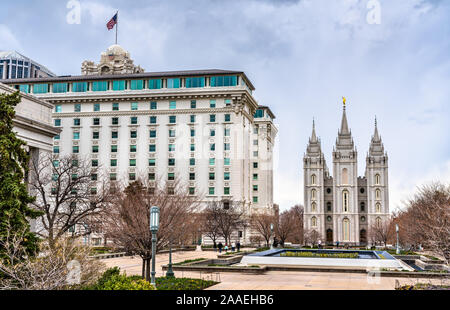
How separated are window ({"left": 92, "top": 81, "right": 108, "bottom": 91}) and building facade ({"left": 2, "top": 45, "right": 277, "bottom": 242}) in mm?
168

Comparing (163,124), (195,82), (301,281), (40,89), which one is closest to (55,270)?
(301,281)

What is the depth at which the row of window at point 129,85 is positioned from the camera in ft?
267

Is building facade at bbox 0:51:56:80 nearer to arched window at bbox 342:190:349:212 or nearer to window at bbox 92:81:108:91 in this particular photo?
window at bbox 92:81:108:91

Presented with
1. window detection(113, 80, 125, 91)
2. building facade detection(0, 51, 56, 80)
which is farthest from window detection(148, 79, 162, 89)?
building facade detection(0, 51, 56, 80)

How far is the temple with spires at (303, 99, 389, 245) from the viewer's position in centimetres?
12600

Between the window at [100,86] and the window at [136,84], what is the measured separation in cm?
456

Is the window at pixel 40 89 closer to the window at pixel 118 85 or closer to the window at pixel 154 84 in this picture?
the window at pixel 118 85

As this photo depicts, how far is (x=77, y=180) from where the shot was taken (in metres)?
35.0

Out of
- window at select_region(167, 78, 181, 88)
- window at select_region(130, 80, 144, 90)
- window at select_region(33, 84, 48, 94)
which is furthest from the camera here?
window at select_region(33, 84, 48, 94)

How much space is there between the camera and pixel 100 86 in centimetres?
8531

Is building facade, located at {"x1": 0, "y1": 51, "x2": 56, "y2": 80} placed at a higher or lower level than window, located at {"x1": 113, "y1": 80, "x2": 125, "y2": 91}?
higher

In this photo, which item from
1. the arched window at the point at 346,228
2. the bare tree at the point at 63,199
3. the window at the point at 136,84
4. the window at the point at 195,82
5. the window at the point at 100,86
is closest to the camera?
the bare tree at the point at 63,199

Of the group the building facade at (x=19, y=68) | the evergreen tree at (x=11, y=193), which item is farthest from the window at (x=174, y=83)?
the building facade at (x=19, y=68)
